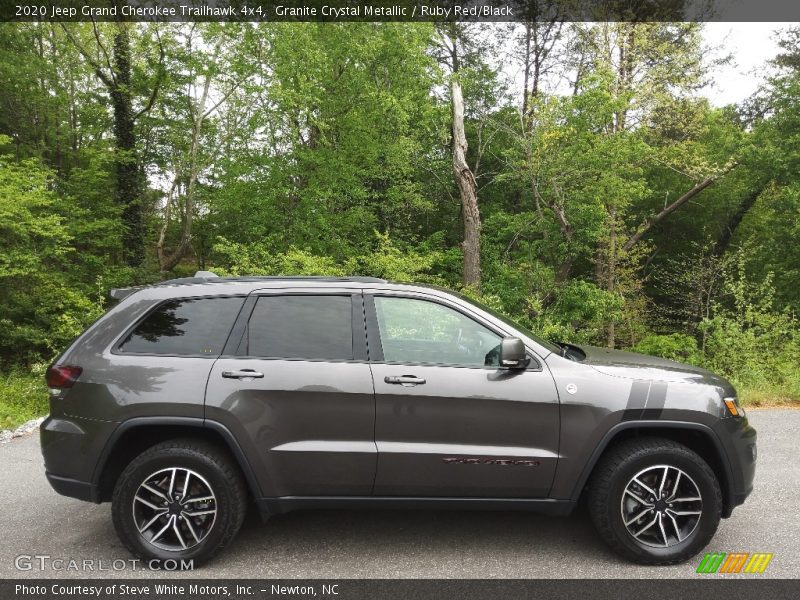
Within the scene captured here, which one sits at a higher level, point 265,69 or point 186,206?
point 265,69

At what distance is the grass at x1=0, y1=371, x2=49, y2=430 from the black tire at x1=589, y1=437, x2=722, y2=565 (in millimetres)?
7160

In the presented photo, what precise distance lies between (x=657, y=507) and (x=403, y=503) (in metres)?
1.55

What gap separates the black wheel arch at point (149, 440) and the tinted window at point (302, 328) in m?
0.54

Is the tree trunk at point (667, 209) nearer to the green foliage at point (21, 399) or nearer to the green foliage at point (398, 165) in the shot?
the green foliage at point (398, 165)

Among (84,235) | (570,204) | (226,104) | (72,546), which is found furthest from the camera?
(226,104)

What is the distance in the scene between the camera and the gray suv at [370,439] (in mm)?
3184

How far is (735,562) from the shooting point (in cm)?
322

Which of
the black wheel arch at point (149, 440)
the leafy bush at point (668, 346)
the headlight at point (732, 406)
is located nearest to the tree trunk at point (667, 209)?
the leafy bush at point (668, 346)

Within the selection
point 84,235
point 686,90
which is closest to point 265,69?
point 84,235

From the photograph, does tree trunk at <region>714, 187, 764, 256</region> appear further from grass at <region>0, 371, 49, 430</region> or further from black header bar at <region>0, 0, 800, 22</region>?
grass at <region>0, 371, 49, 430</region>

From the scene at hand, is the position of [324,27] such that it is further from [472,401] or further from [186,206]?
[472,401]

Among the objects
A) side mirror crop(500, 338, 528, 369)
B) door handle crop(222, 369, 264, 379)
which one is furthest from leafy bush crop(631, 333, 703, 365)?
door handle crop(222, 369, 264, 379)

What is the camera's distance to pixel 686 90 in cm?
1794

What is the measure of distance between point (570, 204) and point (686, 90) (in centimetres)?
657
